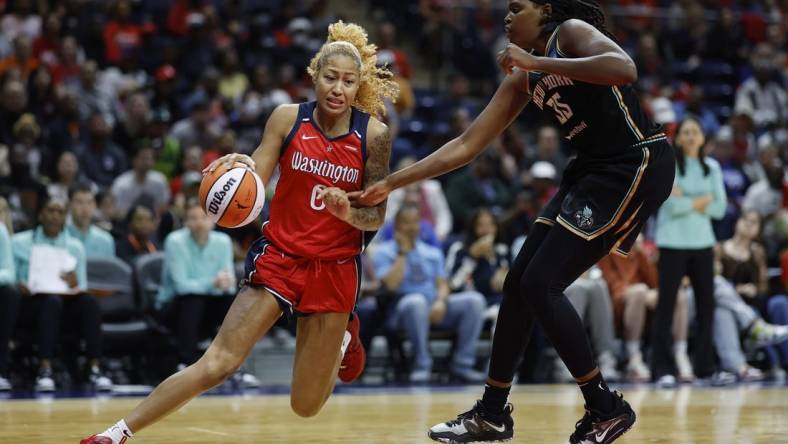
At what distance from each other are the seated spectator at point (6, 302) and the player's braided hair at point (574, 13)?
5.17 m

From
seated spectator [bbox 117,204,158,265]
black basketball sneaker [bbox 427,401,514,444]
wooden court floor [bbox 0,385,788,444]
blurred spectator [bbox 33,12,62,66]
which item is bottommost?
wooden court floor [bbox 0,385,788,444]

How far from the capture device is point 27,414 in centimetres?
671

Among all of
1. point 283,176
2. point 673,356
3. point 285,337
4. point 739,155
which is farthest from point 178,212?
point 739,155

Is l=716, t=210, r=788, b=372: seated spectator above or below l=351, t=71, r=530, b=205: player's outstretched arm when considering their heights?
below

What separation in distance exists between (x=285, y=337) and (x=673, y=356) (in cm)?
327

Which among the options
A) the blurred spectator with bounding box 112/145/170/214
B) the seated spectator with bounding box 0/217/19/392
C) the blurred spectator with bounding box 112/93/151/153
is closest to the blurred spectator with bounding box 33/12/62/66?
the blurred spectator with bounding box 112/93/151/153

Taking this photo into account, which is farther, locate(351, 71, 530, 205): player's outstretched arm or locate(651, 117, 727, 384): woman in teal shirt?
locate(651, 117, 727, 384): woman in teal shirt

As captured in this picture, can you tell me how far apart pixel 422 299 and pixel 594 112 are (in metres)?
5.05

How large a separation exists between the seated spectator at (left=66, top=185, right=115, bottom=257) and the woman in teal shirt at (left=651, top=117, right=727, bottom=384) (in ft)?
14.9

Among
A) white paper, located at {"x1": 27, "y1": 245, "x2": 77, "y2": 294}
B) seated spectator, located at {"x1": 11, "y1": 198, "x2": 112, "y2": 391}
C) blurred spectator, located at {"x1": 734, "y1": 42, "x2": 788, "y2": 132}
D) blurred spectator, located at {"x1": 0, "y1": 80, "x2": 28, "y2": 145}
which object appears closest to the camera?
seated spectator, located at {"x1": 11, "y1": 198, "x2": 112, "y2": 391}

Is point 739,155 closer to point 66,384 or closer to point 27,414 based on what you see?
point 66,384

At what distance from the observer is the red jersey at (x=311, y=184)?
490 cm

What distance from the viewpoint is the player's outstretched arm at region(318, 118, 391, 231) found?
474 cm

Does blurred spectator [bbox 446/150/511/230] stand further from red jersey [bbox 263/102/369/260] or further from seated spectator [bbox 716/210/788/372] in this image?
red jersey [bbox 263/102/369/260]
